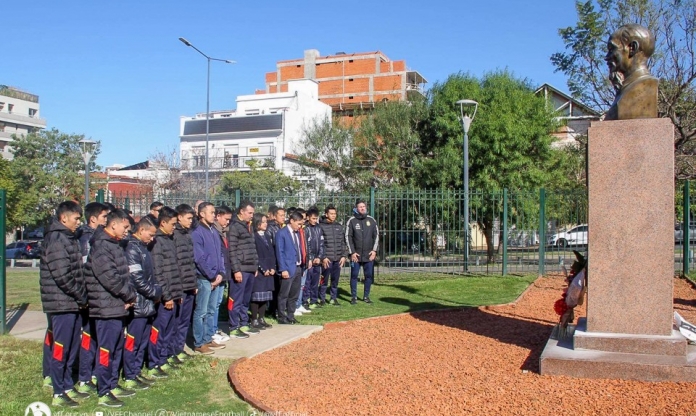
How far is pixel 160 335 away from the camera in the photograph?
276 inches

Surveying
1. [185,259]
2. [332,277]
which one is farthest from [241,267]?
[332,277]

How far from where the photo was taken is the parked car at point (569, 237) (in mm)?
17013

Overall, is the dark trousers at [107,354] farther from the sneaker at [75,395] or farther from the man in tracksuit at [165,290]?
the man in tracksuit at [165,290]

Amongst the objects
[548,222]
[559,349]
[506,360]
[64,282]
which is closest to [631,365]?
[559,349]

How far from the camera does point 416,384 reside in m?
6.31

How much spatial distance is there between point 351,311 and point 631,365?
5.73m

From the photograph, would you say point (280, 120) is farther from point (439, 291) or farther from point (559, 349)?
point (559, 349)

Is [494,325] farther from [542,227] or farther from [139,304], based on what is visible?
[542,227]

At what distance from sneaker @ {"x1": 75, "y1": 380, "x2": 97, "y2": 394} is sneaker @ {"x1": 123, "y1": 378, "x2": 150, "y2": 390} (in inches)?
11.6

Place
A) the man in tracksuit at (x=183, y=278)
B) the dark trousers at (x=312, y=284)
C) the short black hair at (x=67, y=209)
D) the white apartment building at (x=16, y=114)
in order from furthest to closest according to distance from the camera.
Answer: the white apartment building at (x=16, y=114)
the dark trousers at (x=312, y=284)
the man in tracksuit at (x=183, y=278)
the short black hair at (x=67, y=209)

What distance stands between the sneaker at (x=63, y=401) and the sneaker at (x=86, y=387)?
0.60 feet

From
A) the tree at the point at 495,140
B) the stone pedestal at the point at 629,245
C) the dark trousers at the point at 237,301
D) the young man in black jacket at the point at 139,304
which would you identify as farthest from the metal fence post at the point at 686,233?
the young man in black jacket at the point at 139,304

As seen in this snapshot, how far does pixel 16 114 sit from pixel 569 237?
64470 millimetres

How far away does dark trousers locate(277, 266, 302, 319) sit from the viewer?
9.94m
